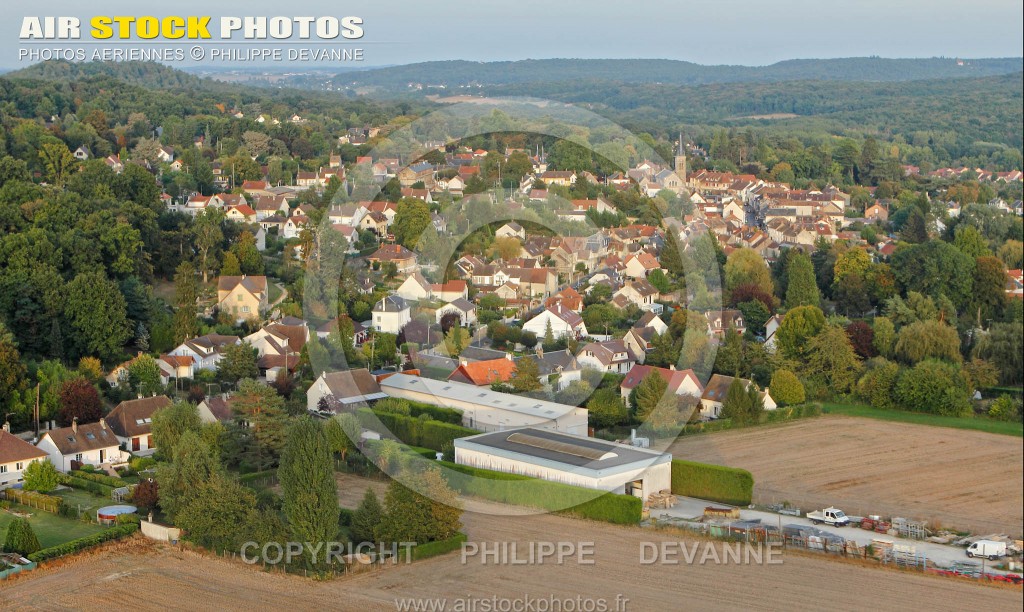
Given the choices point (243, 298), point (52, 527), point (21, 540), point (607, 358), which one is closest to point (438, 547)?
point (21, 540)

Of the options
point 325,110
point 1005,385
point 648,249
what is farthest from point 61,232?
point 325,110

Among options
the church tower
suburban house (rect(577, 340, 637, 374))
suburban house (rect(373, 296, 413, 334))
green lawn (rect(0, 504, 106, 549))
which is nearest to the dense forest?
the church tower

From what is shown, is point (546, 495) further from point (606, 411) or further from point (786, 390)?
point (786, 390)

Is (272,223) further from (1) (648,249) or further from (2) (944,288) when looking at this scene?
(2) (944,288)

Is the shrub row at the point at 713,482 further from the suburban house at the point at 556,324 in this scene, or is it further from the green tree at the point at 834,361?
the suburban house at the point at 556,324

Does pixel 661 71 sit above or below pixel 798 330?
above

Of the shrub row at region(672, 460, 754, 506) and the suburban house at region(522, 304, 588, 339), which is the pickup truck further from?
the suburban house at region(522, 304, 588, 339)
